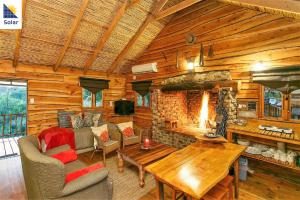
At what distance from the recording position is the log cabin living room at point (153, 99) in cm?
205

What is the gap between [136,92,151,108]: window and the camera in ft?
19.7

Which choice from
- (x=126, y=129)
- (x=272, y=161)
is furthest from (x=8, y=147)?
(x=272, y=161)

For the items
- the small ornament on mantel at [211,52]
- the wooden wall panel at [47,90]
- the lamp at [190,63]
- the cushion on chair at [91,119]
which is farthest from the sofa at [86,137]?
the small ornament on mantel at [211,52]

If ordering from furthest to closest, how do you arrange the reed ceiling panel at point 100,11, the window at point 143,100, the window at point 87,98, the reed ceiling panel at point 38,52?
the window at point 143,100
the window at point 87,98
the reed ceiling panel at point 38,52
the reed ceiling panel at point 100,11

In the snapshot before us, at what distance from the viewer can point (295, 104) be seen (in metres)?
3.14

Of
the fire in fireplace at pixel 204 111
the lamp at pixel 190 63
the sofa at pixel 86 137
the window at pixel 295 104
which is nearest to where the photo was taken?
the window at pixel 295 104

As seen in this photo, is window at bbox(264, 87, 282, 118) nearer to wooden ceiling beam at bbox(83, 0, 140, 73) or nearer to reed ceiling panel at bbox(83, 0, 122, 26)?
wooden ceiling beam at bbox(83, 0, 140, 73)

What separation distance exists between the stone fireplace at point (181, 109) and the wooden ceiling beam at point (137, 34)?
164 cm

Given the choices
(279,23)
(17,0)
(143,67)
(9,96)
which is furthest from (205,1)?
(9,96)

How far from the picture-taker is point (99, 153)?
4453mm

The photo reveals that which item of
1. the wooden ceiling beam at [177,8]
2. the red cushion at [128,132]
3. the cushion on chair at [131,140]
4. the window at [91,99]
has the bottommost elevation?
the cushion on chair at [131,140]

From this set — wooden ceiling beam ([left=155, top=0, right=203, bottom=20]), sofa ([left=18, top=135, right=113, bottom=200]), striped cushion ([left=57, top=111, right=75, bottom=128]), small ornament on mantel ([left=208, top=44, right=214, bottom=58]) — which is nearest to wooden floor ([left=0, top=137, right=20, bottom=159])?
striped cushion ([left=57, top=111, right=75, bottom=128])

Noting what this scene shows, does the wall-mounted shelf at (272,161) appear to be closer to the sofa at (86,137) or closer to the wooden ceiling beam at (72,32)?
the sofa at (86,137)

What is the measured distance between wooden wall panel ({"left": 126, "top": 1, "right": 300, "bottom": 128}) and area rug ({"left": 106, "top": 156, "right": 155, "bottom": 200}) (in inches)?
113
